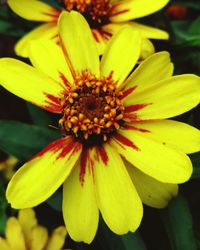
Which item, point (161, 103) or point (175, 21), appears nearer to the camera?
point (161, 103)

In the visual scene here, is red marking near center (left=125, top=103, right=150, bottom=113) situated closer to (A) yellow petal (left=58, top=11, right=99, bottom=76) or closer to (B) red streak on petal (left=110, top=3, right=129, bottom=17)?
(A) yellow petal (left=58, top=11, right=99, bottom=76)

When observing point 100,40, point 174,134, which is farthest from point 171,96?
point 100,40

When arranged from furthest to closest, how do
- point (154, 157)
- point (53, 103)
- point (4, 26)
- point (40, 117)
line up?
point (4, 26) → point (40, 117) → point (53, 103) → point (154, 157)

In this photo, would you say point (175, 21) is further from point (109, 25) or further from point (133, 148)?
point (133, 148)

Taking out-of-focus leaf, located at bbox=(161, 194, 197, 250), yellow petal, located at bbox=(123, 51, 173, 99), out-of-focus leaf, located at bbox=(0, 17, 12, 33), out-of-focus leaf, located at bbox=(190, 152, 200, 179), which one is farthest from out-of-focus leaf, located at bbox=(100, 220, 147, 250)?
out-of-focus leaf, located at bbox=(0, 17, 12, 33)

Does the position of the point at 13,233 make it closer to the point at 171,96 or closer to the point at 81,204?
the point at 81,204

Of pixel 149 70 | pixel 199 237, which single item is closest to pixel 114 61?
pixel 149 70
